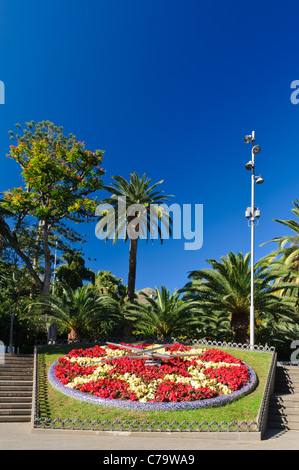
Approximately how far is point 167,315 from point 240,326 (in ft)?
14.4

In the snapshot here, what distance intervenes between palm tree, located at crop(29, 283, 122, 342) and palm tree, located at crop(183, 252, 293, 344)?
6102mm

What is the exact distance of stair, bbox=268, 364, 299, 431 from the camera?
1071 cm

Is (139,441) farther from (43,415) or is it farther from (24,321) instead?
(24,321)

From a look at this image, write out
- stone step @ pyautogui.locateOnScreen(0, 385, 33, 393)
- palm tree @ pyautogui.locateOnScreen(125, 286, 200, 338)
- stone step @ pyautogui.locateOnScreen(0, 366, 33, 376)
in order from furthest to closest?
palm tree @ pyautogui.locateOnScreen(125, 286, 200, 338) < stone step @ pyautogui.locateOnScreen(0, 366, 33, 376) < stone step @ pyautogui.locateOnScreen(0, 385, 33, 393)

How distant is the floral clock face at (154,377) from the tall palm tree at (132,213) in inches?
445

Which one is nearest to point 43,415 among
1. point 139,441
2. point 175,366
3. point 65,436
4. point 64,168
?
point 65,436

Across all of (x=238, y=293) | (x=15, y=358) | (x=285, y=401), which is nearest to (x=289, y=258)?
(x=238, y=293)

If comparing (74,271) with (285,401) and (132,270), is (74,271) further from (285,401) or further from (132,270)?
(285,401)

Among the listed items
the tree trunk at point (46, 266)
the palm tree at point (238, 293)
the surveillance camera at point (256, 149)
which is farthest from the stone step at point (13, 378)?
the surveillance camera at point (256, 149)

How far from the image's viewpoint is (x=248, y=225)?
742 inches

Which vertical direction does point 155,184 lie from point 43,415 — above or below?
above

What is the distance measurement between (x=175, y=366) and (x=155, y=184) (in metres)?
16.7

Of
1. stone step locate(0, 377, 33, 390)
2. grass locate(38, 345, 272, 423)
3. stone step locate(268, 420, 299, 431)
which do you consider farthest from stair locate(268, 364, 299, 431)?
stone step locate(0, 377, 33, 390)

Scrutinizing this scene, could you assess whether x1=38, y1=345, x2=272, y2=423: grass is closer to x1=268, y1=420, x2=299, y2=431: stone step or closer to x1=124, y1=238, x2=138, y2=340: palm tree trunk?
x1=268, y1=420, x2=299, y2=431: stone step
